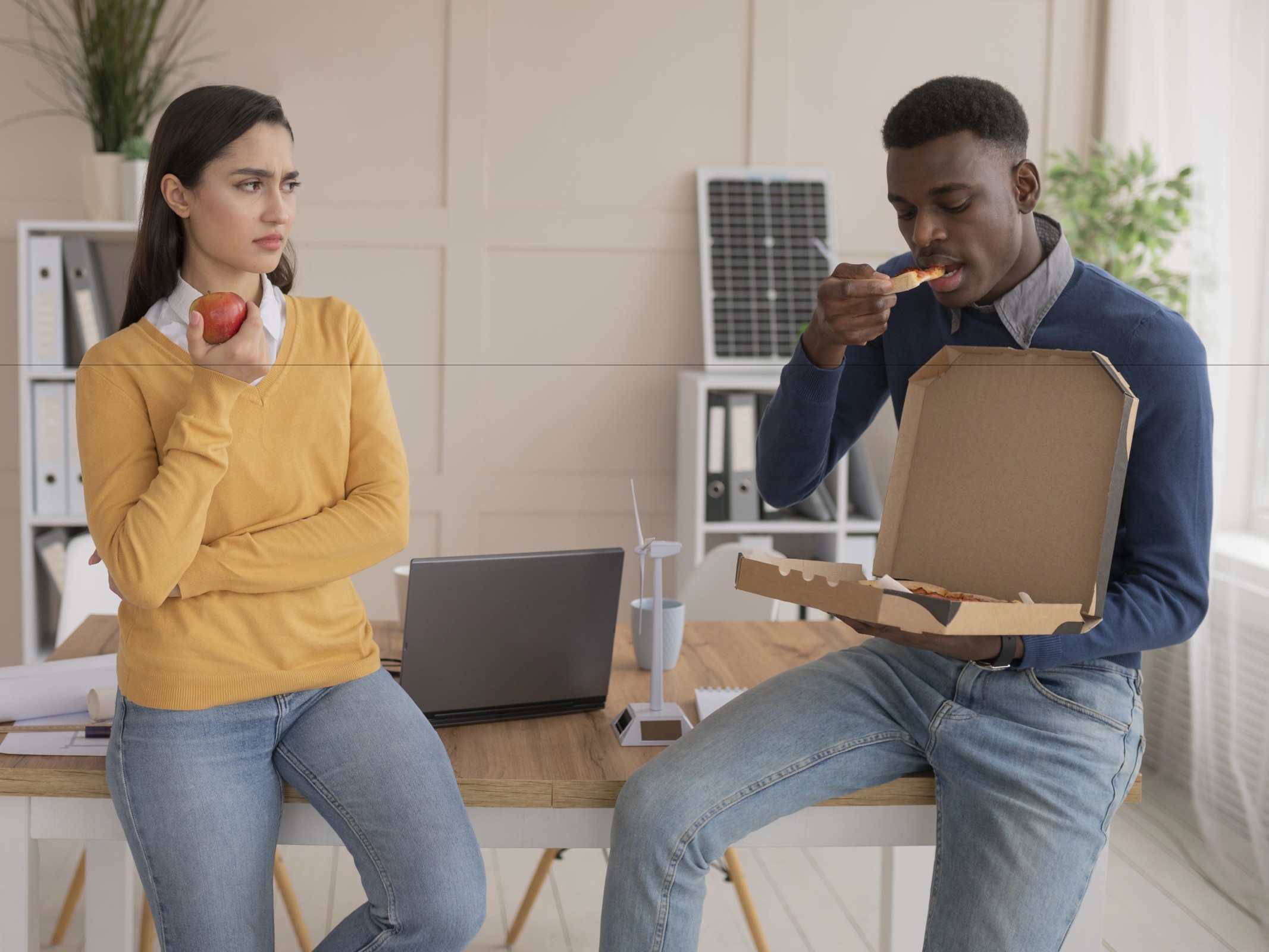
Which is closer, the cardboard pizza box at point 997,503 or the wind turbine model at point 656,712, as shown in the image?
the cardboard pizza box at point 997,503

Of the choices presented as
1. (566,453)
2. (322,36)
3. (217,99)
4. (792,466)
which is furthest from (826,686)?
(322,36)

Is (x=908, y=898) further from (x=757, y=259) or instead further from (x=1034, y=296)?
(x=757, y=259)

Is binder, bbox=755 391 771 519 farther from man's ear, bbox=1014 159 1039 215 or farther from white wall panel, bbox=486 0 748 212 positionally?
man's ear, bbox=1014 159 1039 215

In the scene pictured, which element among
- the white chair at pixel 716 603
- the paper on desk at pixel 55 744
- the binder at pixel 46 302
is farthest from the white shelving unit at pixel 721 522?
the paper on desk at pixel 55 744

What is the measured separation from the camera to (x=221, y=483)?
1.42m

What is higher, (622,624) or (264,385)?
(264,385)

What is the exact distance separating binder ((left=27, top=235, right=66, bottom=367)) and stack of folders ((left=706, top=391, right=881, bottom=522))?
1.83 meters

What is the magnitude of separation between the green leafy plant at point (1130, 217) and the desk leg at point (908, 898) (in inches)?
73.7

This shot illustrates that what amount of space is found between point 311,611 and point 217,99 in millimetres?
663

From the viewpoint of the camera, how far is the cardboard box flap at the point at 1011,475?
128cm

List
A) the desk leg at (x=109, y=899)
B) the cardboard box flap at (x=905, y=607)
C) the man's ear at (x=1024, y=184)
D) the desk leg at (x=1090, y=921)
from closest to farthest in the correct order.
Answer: the cardboard box flap at (x=905, y=607) < the desk leg at (x=1090, y=921) < the man's ear at (x=1024, y=184) < the desk leg at (x=109, y=899)

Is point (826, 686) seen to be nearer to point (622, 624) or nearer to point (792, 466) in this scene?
point (792, 466)

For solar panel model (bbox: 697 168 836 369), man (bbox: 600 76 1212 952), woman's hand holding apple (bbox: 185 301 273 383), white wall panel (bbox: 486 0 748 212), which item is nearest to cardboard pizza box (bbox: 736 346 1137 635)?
man (bbox: 600 76 1212 952)

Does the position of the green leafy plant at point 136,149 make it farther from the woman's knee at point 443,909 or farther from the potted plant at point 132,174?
the woman's knee at point 443,909
